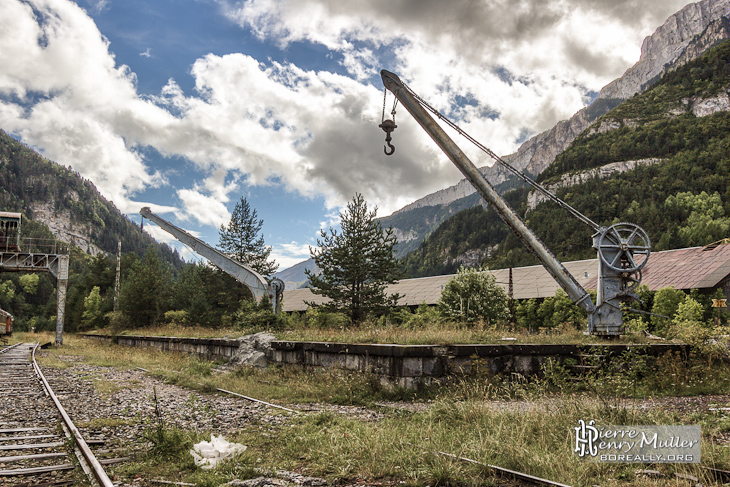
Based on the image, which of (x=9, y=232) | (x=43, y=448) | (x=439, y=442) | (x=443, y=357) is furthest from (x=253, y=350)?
(x=9, y=232)

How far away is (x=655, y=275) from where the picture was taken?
33.2 m

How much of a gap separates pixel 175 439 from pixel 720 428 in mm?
6624

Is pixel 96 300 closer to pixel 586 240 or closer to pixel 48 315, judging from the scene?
pixel 48 315

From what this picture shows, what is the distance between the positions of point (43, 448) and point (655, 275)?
37.8m

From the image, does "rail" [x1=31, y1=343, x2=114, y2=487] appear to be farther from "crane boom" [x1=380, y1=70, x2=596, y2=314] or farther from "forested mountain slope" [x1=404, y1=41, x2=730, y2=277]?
"forested mountain slope" [x1=404, y1=41, x2=730, y2=277]

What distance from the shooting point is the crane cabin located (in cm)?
2925

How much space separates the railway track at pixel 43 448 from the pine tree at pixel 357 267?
18.9m

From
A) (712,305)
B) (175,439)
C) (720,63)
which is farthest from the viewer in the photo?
(720,63)

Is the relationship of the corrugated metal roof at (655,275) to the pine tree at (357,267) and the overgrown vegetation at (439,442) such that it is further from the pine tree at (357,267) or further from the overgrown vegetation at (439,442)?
the overgrown vegetation at (439,442)

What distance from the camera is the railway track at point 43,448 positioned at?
429 centimetres

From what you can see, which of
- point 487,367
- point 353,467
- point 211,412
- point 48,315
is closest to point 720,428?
point 487,367

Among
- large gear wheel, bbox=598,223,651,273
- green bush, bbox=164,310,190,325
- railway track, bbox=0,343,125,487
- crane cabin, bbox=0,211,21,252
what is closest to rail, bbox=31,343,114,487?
railway track, bbox=0,343,125,487

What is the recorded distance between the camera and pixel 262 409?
311 inches

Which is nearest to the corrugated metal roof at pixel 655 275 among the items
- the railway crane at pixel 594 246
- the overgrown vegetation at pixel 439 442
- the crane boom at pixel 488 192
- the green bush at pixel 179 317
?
the green bush at pixel 179 317
